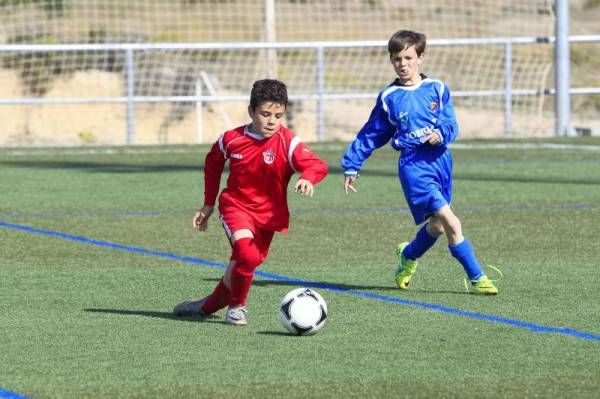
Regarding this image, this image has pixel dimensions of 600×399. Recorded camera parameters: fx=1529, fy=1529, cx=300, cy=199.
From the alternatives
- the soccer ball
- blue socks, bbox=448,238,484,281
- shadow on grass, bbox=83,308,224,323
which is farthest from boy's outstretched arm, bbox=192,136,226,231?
blue socks, bbox=448,238,484,281

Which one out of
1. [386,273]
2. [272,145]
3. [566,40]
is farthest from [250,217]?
[566,40]

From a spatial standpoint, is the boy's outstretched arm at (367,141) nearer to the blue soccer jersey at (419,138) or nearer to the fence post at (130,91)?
the blue soccer jersey at (419,138)

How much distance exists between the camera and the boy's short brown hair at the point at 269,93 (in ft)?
25.5

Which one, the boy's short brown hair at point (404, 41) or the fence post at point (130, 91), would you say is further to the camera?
the fence post at point (130, 91)

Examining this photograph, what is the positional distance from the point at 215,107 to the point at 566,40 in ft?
34.6

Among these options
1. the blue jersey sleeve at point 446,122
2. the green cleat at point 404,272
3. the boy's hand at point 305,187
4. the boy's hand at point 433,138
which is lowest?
the green cleat at point 404,272

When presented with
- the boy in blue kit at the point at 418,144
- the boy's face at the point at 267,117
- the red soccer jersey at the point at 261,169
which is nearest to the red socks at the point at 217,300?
the red soccer jersey at the point at 261,169

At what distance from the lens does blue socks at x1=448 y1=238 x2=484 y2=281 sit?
8.87 metres

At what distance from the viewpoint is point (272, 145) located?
7965 mm

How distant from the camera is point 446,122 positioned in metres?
9.02

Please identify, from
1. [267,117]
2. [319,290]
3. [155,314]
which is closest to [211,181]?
[267,117]

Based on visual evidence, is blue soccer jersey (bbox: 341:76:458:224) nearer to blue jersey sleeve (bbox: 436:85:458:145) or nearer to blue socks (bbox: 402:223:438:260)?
blue jersey sleeve (bbox: 436:85:458:145)

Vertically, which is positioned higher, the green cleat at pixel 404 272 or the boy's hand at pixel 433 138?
the boy's hand at pixel 433 138

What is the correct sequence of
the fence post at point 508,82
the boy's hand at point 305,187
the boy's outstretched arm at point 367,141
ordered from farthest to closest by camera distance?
1. the fence post at point 508,82
2. the boy's outstretched arm at point 367,141
3. the boy's hand at point 305,187
